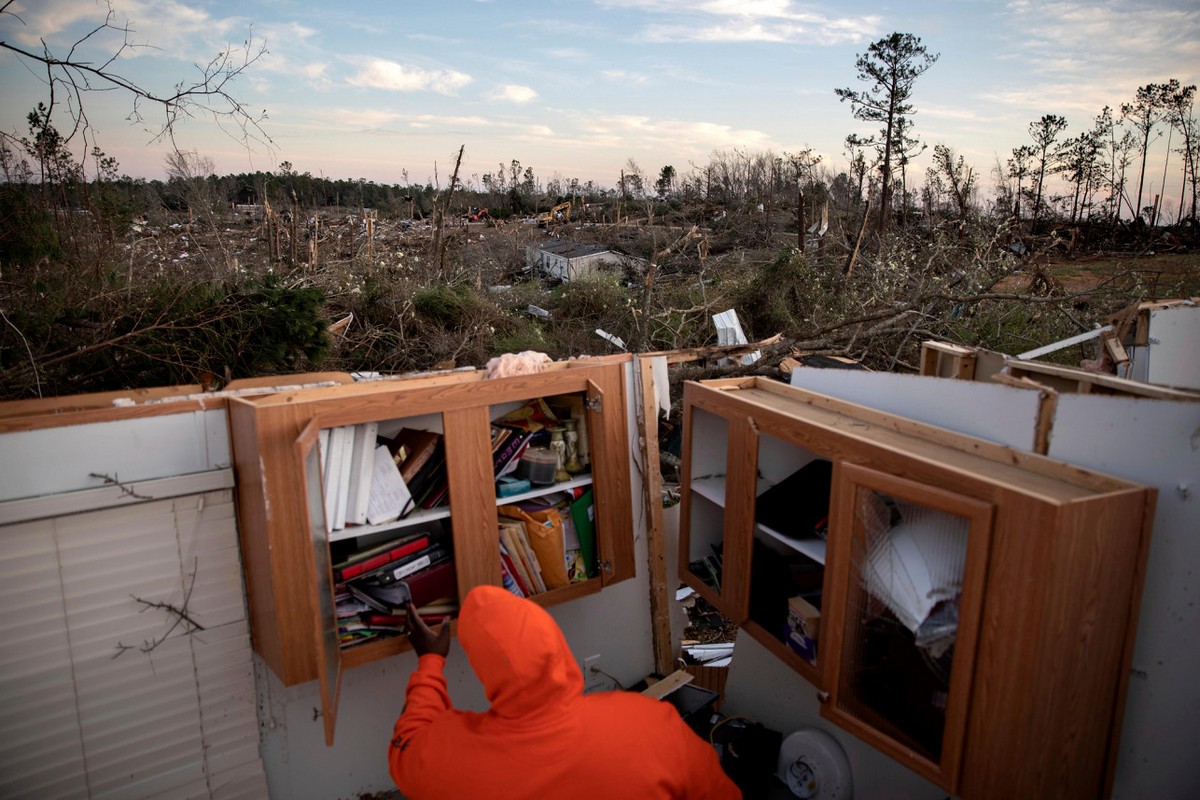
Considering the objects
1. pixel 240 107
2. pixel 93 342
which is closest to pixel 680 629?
pixel 240 107

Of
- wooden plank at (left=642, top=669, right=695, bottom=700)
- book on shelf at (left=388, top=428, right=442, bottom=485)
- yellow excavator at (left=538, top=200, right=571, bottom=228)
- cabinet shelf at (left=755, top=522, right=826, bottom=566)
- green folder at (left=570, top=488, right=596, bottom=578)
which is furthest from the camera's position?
yellow excavator at (left=538, top=200, right=571, bottom=228)

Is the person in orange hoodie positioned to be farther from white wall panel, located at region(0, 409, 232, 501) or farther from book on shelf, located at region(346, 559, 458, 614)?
white wall panel, located at region(0, 409, 232, 501)

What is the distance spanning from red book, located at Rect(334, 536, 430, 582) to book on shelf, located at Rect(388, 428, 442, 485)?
33cm

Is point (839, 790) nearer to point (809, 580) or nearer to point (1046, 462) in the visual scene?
point (809, 580)

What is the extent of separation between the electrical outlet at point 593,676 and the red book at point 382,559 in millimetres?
1493

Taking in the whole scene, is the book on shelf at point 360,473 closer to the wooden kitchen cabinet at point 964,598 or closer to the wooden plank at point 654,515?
the wooden plank at point 654,515

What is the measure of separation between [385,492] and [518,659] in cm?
134

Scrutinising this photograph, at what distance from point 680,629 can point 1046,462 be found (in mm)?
3048

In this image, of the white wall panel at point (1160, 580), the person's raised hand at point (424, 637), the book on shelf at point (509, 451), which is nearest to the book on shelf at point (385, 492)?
the person's raised hand at point (424, 637)

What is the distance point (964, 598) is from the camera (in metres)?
2.09

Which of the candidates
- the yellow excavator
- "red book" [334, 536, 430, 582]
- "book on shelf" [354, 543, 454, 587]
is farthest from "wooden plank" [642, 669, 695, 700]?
the yellow excavator

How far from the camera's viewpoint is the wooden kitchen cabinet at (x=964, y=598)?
196 cm

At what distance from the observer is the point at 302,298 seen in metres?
5.63

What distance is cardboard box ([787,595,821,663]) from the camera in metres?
2.89
